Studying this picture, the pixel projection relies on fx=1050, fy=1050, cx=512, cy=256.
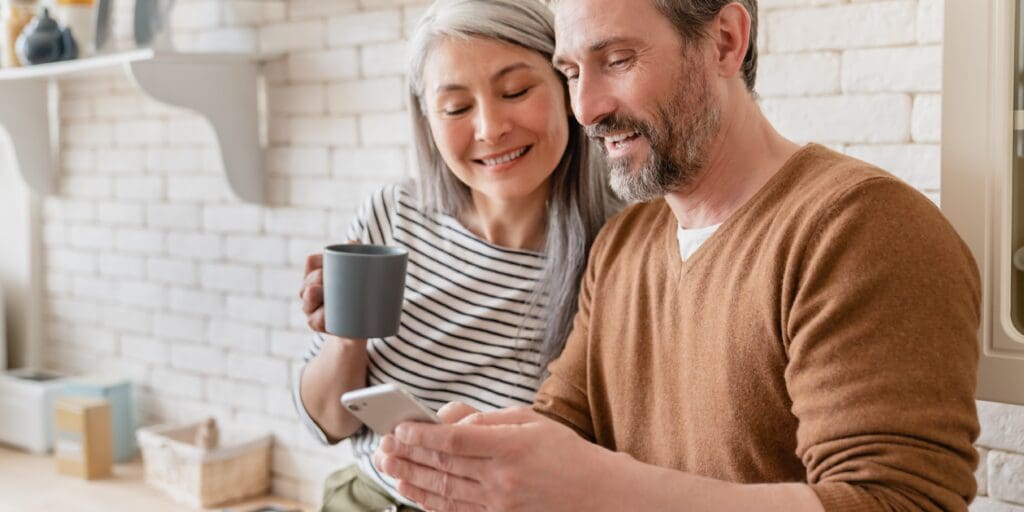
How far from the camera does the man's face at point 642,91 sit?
1.26 m

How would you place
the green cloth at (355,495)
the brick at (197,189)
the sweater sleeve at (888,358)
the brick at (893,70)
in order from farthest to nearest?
the brick at (197,189)
the green cloth at (355,495)
the brick at (893,70)
the sweater sleeve at (888,358)

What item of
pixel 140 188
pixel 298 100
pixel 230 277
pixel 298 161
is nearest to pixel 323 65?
pixel 298 100

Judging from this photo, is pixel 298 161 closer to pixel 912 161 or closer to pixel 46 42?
pixel 46 42

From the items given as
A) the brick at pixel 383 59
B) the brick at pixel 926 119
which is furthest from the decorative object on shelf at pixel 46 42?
the brick at pixel 926 119

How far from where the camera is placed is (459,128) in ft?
5.37

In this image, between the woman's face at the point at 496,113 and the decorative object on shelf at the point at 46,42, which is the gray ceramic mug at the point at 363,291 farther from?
the decorative object on shelf at the point at 46,42

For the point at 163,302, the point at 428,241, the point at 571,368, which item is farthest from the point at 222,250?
the point at 571,368

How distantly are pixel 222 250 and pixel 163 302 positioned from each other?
33 cm

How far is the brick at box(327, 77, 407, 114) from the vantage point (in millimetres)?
2311

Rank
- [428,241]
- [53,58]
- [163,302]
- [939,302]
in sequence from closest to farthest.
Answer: [939,302] → [428,241] → [53,58] → [163,302]

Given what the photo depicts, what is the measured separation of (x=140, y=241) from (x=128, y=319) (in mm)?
243

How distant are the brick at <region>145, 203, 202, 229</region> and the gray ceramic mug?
58.3 inches

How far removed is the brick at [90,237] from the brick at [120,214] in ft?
0.12

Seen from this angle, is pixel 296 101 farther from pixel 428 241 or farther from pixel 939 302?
pixel 939 302
